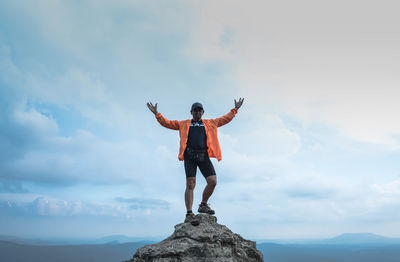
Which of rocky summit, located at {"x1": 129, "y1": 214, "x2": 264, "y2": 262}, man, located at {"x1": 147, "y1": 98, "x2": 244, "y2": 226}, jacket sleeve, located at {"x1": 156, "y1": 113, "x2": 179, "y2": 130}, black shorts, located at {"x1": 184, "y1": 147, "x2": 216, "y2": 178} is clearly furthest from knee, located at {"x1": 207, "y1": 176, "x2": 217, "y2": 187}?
jacket sleeve, located at {"x1": 156, "y1": 113, "x2": 179, "y2": 130}

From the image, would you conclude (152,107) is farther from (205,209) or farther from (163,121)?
(205,209)

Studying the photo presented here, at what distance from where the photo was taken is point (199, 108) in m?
10.3

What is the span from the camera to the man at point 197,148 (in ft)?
32.6

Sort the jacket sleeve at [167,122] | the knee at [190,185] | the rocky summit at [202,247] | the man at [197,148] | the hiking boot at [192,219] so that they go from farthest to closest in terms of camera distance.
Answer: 1. the jacket sleeve at [167,122]
2. the man at [197,148]
3. the knee at [190,185]
4. the hiking boot at [192,219]
5. the rocky summit at [202,247]

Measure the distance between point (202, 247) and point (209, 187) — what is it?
2.24 meters

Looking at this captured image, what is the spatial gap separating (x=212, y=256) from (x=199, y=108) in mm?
4718

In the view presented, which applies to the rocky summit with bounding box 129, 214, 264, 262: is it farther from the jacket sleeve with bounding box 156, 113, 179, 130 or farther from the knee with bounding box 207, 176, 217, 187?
the jacket sleeve with bounding box 156, 113, 179, 130

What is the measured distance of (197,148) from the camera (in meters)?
9.98

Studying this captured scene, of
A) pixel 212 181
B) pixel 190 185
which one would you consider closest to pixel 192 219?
pixel 190 185

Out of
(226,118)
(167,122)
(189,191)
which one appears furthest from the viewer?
(226,118)

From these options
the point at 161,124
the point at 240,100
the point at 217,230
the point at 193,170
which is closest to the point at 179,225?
the point at 217,230

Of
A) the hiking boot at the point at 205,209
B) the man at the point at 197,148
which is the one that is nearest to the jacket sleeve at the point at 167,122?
the man at the point at 197,148

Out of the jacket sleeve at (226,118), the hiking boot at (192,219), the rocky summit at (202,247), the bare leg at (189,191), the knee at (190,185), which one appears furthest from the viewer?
the jacket sleeve at (226,118)

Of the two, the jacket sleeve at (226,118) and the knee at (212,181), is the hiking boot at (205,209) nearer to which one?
the knee at (212,181)
